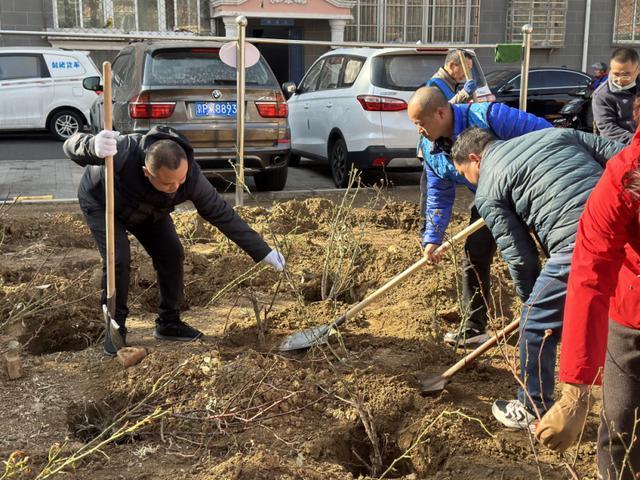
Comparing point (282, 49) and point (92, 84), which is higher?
point (282, 49)

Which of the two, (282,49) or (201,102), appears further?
(282,49)

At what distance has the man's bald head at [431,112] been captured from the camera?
3941mm

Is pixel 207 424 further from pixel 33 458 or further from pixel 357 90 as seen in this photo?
pixel 357 90

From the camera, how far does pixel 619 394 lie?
8.33 ft

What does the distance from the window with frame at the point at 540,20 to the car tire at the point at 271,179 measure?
1425 centimetres

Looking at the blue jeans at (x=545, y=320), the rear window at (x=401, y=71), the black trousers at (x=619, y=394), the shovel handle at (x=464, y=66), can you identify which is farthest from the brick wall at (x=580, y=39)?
the black trousers at (x=619, y=394)

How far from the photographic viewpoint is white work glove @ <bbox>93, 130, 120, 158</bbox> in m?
3.97

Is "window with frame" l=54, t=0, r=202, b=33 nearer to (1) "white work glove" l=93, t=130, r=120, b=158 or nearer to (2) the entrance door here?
(2) the entrance door

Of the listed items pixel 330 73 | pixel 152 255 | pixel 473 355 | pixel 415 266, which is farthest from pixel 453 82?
pixel 330 73

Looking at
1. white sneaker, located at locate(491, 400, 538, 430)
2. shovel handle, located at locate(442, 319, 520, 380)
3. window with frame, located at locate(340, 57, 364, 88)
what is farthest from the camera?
window with frame, located at locate(340, 57, 364, 88)

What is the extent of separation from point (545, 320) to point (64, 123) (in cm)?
1326

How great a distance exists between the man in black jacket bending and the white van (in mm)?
10747

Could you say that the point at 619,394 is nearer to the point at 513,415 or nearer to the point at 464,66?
the point at 513,415

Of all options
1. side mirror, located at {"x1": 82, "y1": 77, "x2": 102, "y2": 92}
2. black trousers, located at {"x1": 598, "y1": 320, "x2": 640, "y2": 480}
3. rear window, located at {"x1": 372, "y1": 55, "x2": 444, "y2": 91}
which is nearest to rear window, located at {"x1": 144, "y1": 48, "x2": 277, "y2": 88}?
rear window, located at {"x1": 372, "y1": 55, "x2": 444, "y2": 91}
